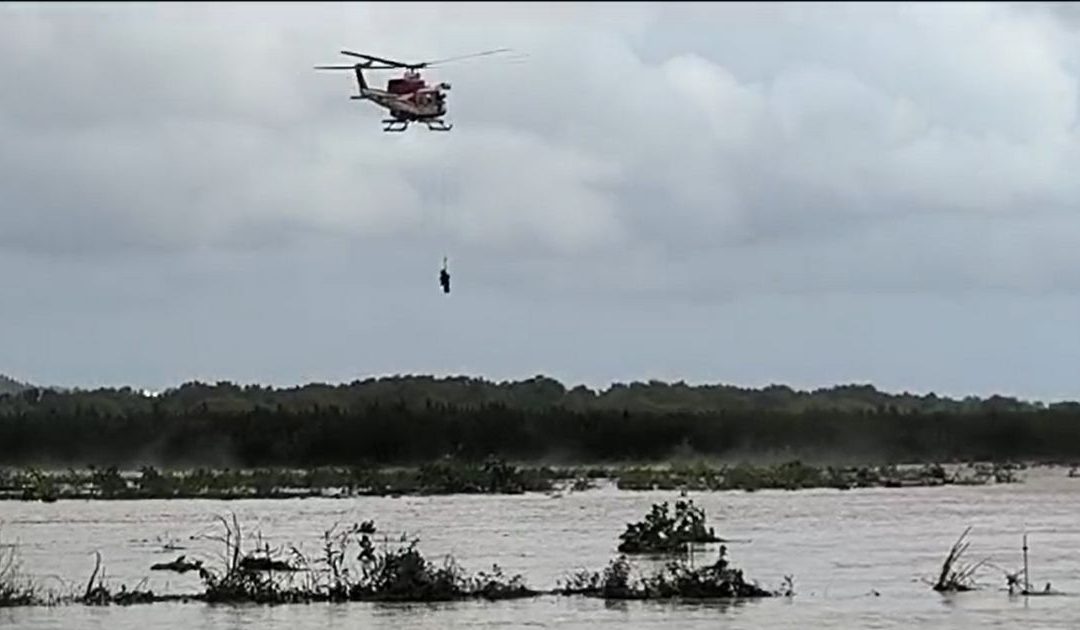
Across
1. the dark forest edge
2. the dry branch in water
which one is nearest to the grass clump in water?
the dry branch in water

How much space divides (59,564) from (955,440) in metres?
59.9

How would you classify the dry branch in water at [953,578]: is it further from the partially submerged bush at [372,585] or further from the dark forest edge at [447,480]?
the dark forest edge at [447,480]

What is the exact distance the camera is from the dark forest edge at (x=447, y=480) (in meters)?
88.7

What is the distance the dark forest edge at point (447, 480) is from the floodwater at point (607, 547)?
149 inches

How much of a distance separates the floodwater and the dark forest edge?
378 centimetres

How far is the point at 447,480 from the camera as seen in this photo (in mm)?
89312

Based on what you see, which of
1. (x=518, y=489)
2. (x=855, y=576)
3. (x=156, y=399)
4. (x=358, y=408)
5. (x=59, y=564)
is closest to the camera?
(x=855, y=576)

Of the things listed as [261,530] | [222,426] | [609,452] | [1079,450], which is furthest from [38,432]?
[1079,450]

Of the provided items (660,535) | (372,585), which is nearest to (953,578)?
(660,535)

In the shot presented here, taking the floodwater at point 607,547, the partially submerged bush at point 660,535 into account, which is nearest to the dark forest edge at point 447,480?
the floodwater at point 607,547

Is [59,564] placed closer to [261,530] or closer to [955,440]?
[261,530]

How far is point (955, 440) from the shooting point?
10088 centimetres

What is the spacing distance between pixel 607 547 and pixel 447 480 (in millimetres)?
37287

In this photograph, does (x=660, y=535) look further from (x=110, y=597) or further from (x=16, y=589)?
(x=16, y=589)
